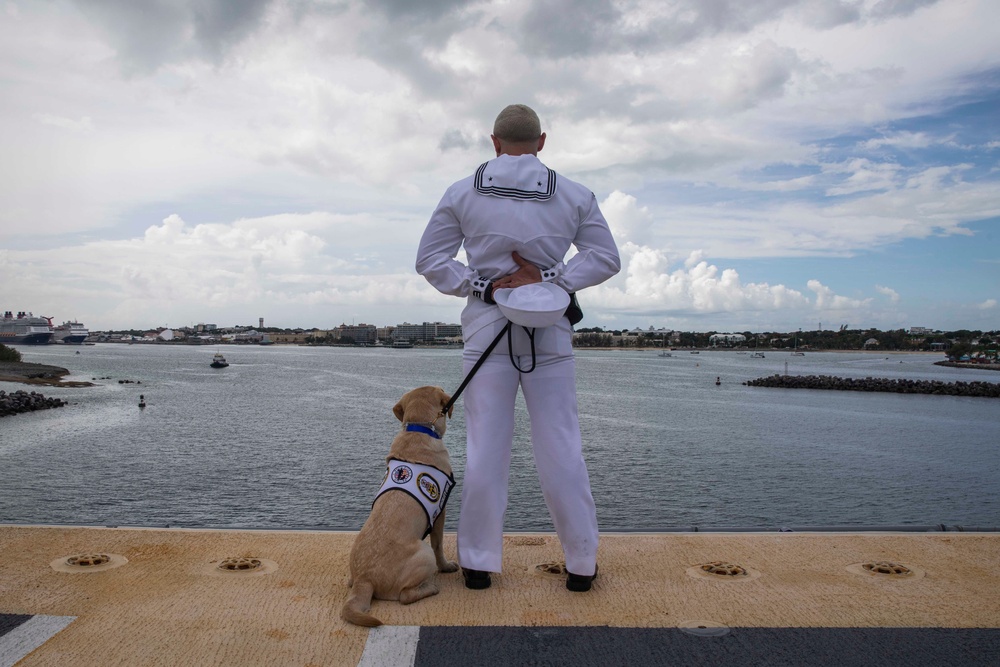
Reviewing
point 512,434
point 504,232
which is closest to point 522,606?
point 512,434

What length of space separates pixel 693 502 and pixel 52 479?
17949 millimetres

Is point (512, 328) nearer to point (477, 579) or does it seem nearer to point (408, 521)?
point (408, 521)

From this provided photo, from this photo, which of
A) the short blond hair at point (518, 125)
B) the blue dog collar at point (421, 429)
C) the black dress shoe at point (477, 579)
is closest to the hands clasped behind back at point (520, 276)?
the short blond hair at point (518, 125)

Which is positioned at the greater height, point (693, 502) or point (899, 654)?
point (899, 654)

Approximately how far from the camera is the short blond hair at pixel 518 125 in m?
4.05

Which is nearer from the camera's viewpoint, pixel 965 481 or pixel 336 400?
pixel 965 481

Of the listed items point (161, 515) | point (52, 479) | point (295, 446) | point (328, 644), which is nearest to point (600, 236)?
point (328, 644)

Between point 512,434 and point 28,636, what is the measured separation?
7.31 feet

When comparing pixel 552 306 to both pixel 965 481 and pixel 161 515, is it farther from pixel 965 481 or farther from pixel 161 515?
pixel 965 481

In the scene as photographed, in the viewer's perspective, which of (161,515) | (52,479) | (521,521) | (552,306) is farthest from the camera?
(52,479)

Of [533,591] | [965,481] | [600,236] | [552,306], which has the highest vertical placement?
[600,236]

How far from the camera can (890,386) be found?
234 feet

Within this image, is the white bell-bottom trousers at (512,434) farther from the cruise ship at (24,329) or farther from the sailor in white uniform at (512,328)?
the cruise ship at (24,329)

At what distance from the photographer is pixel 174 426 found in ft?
115
